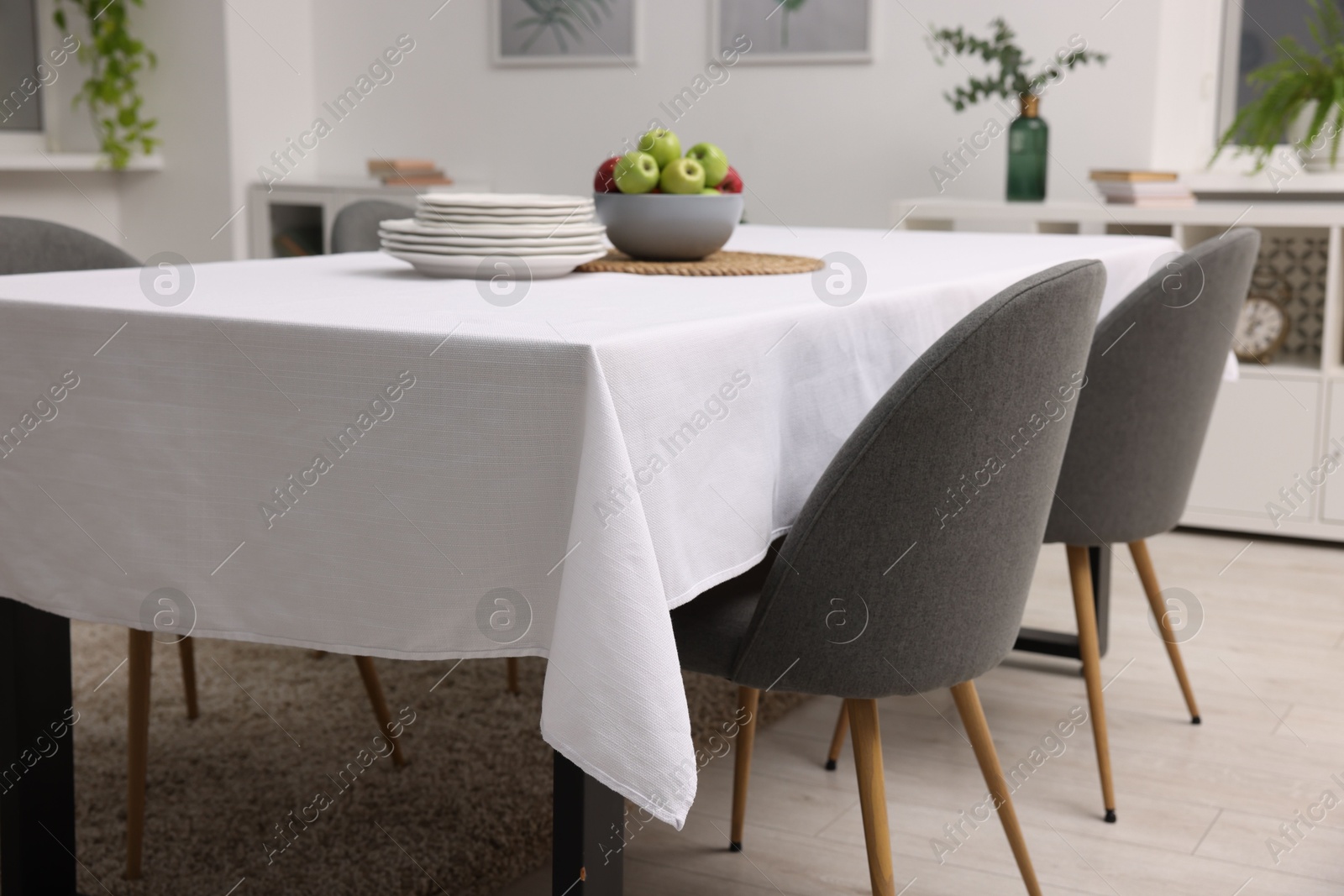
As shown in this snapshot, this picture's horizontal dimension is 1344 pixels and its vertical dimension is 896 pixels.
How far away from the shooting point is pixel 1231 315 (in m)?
1.91

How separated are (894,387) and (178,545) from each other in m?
0.63

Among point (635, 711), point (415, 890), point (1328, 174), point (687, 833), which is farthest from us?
point (1328, 174)

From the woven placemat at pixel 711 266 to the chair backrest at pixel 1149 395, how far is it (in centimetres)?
43

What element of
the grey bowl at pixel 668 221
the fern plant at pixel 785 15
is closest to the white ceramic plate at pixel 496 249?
the grey bowl at pixel 668 221

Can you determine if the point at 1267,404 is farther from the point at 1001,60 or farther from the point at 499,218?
the point at 499,218

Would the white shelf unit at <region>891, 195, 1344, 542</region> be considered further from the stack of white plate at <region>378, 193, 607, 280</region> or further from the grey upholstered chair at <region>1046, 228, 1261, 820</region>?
the stack of white plate at <region>378, 193, 607, 280</region>

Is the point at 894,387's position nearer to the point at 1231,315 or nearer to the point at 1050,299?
the point at 1050,299

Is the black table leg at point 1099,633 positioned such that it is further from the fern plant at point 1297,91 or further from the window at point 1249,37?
the window at point 1249,37

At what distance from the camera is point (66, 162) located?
436cm

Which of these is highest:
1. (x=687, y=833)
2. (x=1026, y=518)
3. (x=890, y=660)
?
(x=1026, y=518)

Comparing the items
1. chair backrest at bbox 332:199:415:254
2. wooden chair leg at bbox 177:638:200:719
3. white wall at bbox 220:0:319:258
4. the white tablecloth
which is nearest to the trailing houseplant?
white wall at bbox 220:0:319:258

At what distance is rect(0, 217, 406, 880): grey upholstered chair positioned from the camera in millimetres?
1637

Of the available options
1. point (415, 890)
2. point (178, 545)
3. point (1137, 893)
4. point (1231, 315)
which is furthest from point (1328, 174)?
point (178, 545)

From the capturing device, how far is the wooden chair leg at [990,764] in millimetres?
1446
